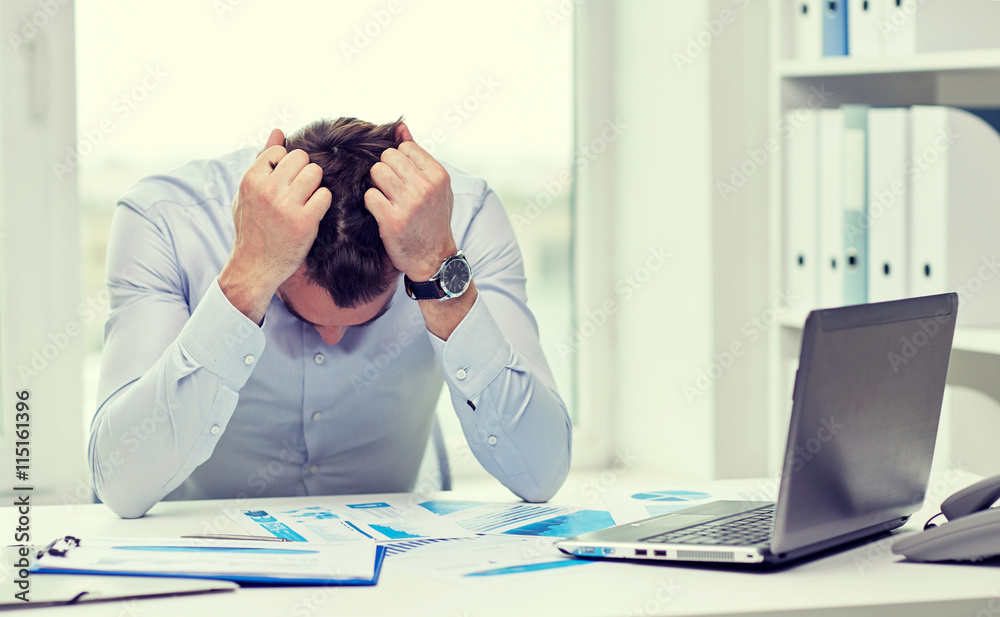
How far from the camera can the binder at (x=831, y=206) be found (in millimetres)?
1659

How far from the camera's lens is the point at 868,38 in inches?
64.2

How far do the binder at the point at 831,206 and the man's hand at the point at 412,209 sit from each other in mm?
834

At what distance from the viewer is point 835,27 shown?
168cm

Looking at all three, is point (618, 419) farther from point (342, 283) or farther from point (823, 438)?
point (823, 438)

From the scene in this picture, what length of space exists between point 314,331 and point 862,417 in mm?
752

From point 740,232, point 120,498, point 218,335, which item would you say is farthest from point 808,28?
point 120,498

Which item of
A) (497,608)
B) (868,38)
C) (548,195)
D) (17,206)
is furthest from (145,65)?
(497,608)

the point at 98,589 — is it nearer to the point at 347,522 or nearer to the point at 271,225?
the point at 347,522

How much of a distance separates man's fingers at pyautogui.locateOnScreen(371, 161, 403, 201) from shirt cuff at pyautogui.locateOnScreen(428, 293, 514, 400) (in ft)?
0.55

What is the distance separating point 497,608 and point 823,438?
0.32 m

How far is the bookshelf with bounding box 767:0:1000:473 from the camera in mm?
1503

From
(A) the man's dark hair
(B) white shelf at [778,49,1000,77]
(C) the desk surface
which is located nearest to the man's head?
(A) the man's dark hair

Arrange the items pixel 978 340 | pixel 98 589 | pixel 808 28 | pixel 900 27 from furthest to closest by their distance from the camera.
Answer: pixel 808 28 < pixel 900 27 < pixel 978 340 < pixel 98 589

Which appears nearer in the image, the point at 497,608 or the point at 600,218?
the point at 497,608
